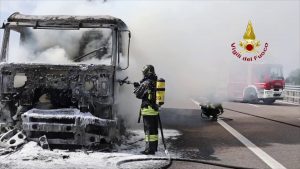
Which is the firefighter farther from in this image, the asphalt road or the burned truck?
the asphalt road

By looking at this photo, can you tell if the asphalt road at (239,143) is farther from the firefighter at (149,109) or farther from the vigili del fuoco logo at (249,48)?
the vigili del fuoco logo at (249,48)

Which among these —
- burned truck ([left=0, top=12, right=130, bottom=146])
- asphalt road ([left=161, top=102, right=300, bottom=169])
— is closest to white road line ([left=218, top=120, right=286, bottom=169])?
asphalt road ([left=161, top=102, right=300, bottom=169])

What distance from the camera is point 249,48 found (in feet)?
74.4

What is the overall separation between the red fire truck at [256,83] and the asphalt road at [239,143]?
460 inches

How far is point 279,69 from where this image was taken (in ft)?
82.4

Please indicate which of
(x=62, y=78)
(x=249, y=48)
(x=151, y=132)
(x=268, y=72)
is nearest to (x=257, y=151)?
(x=151, y=132)

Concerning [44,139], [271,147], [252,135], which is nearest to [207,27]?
[252,135]

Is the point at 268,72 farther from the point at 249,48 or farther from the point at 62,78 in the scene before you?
the point at 62,78

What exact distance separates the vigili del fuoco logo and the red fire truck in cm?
86

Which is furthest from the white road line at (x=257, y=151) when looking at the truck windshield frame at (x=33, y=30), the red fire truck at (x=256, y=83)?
the red fire truck at (x=256, y=83)

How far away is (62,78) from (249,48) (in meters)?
17.1

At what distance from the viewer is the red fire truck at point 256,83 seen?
24.9 meters

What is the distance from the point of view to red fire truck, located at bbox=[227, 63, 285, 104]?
24922 mm

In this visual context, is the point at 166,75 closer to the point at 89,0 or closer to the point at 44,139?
the point at 89,0
